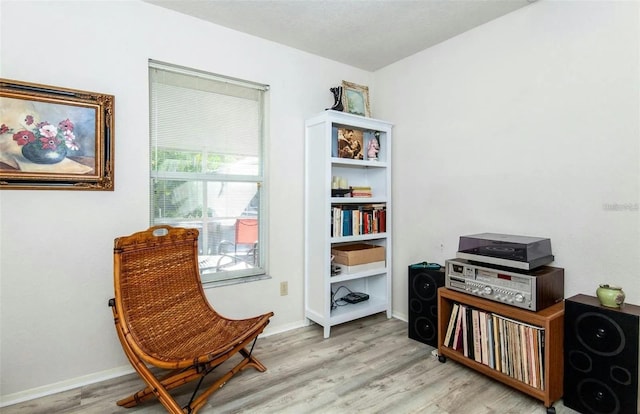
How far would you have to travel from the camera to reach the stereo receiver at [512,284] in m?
1.95

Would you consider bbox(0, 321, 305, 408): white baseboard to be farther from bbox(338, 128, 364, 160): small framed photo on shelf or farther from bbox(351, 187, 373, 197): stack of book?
bbox(338, 128, 364, 160): small framed photo on shelf

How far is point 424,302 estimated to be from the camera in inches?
106

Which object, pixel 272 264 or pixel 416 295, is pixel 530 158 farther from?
pixel 272 264

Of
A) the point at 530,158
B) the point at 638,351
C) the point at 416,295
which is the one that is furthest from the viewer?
the point at 416,295

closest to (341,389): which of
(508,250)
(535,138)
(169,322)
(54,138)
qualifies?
(169,322)

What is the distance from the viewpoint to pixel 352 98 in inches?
126

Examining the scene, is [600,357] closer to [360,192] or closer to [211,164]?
[360,192]

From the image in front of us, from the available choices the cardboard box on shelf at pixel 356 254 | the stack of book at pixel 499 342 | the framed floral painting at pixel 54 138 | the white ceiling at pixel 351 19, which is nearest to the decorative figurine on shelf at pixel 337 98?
the white ceiling at pixel 351 19

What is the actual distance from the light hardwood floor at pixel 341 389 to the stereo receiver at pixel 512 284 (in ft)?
1.86

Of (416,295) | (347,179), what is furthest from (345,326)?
(347,179)

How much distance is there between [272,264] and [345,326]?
2.94 ft

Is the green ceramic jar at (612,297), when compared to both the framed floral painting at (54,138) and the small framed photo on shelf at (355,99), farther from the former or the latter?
the framed floral painting at (54,138)

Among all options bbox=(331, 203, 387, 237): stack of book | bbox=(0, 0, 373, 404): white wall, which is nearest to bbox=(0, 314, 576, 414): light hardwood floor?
bbox=(0, 0, 373, 404): white wall

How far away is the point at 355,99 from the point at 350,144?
1.61 ft
